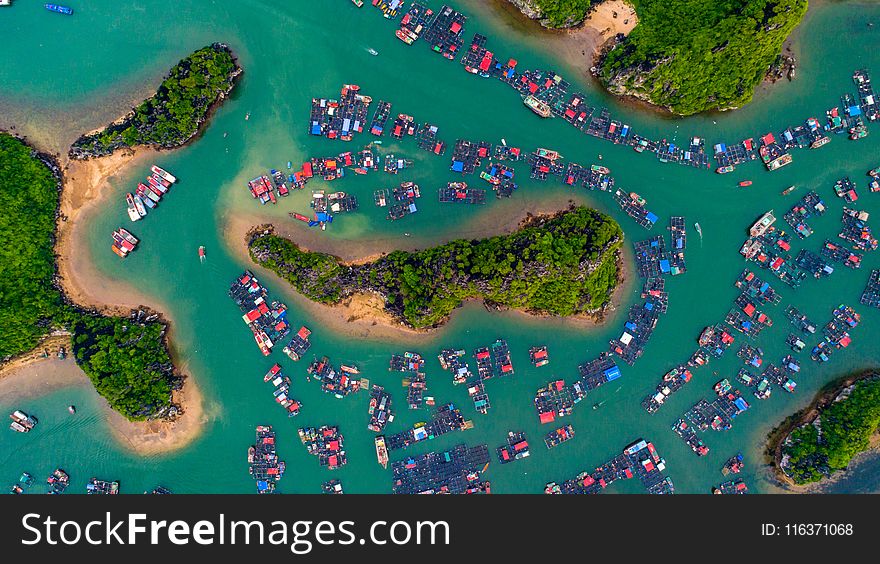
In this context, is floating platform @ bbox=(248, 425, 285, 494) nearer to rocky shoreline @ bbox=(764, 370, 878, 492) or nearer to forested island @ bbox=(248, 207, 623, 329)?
forested island @ bbox=(248, 207, 623, 329)

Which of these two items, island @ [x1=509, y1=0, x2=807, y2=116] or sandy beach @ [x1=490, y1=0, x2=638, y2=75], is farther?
sandy beach @ [x1=490, y1=0, x2=638, y2=75]

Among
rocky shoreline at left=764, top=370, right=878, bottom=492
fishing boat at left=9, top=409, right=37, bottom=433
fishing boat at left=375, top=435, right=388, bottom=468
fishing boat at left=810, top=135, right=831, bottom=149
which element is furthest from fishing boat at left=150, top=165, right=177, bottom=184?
rocky shoreline at left=764, top=370, right=878, bottom=492

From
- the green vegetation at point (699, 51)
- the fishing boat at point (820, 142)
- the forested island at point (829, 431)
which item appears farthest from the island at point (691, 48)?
the forested island at point (829, 431)

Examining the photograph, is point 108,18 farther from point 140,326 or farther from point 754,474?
point 754,474

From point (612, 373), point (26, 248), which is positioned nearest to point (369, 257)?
point (612, 373)

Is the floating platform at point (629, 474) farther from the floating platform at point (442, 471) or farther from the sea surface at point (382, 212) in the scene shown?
the floating platform at point (442, 471)
